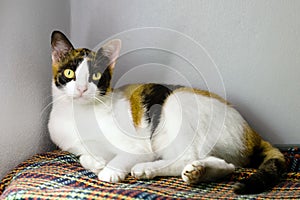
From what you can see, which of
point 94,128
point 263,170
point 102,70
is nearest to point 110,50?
point 102,70

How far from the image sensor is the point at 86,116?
1.56m

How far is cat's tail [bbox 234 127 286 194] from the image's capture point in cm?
121

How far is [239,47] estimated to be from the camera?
178cm

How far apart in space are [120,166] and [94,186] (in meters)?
0.14

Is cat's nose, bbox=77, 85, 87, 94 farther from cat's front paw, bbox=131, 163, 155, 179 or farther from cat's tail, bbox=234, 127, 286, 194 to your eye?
cat's tail, bbox=234, 127, 286, 194

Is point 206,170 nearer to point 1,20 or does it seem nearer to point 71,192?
point 71,192

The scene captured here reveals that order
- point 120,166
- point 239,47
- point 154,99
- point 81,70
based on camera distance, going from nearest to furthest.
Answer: point 120,166 → point 81,70 → point 154,99 → point 239,47

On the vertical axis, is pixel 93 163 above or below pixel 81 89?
below

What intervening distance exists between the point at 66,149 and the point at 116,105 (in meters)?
0.28

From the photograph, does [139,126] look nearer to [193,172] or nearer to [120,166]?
[120,166]

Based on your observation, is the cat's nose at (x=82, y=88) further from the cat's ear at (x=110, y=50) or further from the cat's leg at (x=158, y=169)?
the cat's leg at (x=158, y=169)

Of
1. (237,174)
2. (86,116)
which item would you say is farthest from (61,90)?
(237,174)

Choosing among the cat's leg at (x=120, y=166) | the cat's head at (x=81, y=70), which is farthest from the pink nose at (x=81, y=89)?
the cat's leg at (x=120, y=166)

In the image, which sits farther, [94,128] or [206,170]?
[94,128]
